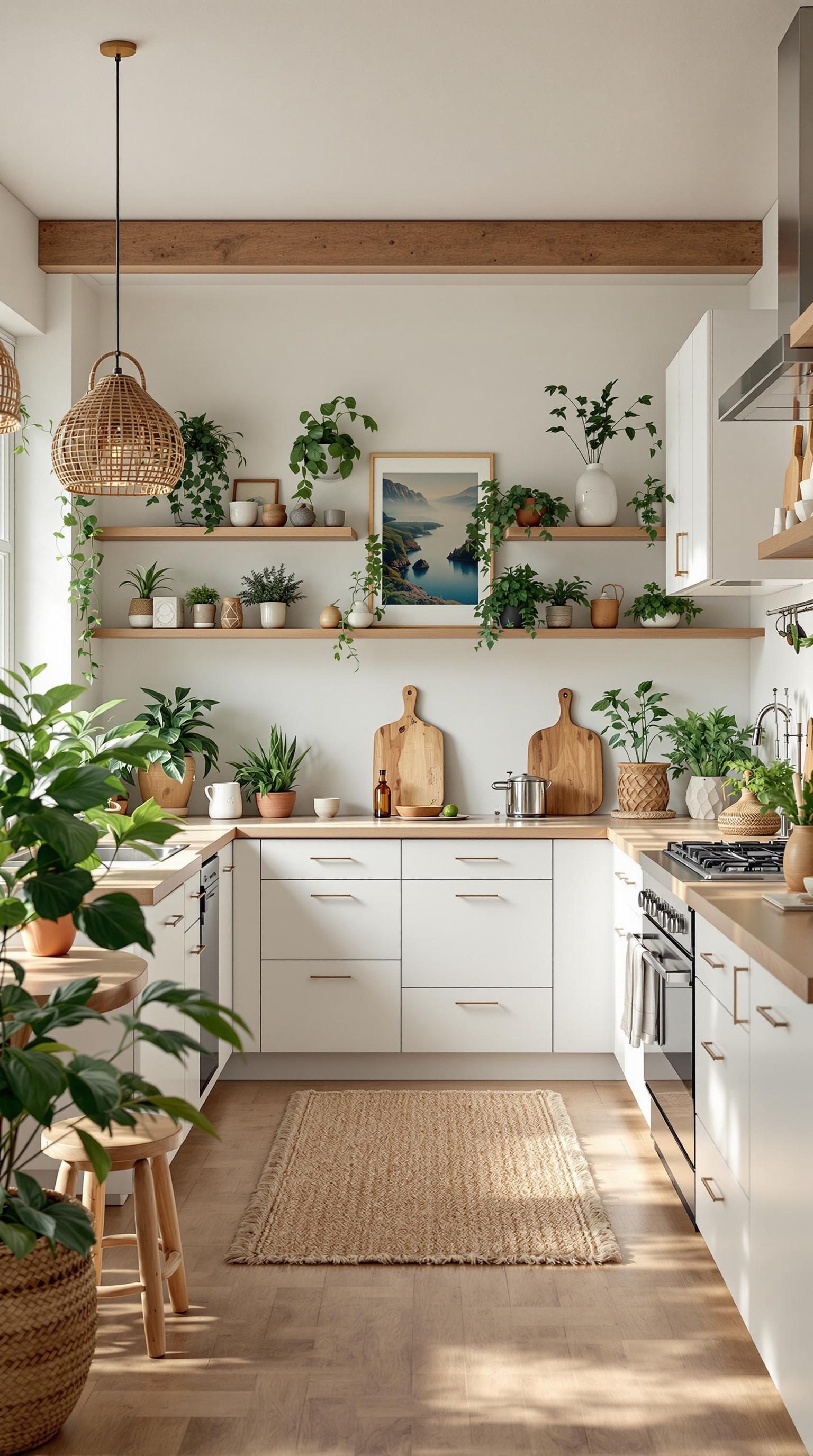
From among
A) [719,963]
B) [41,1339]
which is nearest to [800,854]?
[719,963]

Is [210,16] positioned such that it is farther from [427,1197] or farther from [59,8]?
[427,1197]

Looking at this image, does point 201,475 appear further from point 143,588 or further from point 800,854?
point 800,854

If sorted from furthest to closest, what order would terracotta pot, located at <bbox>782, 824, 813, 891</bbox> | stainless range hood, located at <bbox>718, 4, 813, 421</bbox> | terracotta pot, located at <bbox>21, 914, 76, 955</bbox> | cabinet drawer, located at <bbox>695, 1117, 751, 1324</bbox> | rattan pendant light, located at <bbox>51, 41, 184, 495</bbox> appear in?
rattan pendant light, located at <bbox>51, 41, 184, 495</bbox>, stainless range hood, located at <bbox>718, 4, 813, 421</bbox>, terracotta pot, located at <bbox>782, 824, 813, 891</bbox>, terracotta pot, located at <bbox>21, 914, 76, 955</bbox>, cabinet drawer, located at <bbox>695, 1117, 751, 1324</bbox>

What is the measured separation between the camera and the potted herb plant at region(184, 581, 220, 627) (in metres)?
4.60

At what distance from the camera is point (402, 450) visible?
472 cm

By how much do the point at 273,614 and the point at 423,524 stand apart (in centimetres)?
70

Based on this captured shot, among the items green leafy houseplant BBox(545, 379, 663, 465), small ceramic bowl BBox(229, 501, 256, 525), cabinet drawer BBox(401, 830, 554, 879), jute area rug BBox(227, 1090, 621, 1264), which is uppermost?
green leafy houseplant BBox(545, 379, 663, 465)

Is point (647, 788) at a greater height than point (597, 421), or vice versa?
point (597, 421)

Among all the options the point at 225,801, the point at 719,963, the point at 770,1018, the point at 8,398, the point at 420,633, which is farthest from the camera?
the point at 420,633

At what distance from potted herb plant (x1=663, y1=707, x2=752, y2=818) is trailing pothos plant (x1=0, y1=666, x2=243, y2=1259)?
266 centimetres

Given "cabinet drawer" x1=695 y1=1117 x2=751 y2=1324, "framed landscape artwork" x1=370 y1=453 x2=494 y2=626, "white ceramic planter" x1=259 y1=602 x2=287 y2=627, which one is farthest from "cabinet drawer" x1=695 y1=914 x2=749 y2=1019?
"white ceramic planter" x1=259 y1=602 x2=287 y2=627

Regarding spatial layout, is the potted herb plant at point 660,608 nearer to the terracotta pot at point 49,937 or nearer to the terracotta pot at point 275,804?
the terracotta pot at point 275,804

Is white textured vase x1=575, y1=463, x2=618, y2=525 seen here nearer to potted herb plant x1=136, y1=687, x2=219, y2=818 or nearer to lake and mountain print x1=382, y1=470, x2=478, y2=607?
lake and mountain print x1=382, y1=470, x2=478, y2=607

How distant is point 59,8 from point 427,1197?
3184 mm
